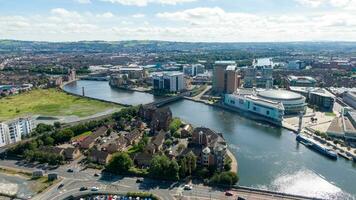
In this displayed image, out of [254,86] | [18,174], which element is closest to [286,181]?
[18,174]

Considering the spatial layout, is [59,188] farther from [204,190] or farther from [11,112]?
[11,112]

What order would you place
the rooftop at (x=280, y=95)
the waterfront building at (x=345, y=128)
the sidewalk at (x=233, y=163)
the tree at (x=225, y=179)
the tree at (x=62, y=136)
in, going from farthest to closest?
the rooftop at (x=280, y=95) → the waterfront building at (x=345, y=128) → the tree at (x=62, y=136) → the sidewalk at (x=233, y=163) → the tree at (x=225, y=179)

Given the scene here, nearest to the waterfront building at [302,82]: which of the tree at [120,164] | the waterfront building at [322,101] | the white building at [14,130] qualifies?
the waterfront building at [322,101]

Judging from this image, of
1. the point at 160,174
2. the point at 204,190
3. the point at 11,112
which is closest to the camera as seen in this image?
the point at 204,190

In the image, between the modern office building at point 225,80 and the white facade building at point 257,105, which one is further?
the modern office building at point 225,80

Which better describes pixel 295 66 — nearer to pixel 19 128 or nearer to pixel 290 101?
pixel 290 101

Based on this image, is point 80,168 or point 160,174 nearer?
point 160,174

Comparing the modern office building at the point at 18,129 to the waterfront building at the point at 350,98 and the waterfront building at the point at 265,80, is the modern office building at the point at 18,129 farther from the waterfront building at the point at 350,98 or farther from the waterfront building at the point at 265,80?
the waterfront building at the point at 265,80
